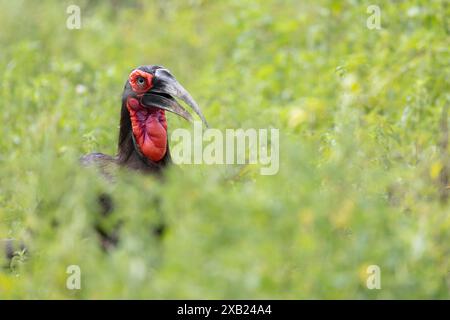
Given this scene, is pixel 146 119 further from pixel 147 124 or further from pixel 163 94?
pixel 163 94

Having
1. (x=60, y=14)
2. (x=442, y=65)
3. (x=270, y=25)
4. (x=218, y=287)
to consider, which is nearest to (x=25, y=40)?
(x=60, y=14)

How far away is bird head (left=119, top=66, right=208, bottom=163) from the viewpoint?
5.59 m

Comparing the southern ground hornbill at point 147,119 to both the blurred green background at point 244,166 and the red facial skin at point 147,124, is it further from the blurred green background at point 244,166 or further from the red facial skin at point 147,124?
the blurred green background at point 244,166

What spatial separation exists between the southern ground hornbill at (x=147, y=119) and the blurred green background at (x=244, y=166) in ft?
0.79

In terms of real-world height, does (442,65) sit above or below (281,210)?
above

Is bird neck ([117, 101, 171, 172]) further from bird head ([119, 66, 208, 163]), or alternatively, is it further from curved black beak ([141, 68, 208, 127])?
curved black beak ([141, 68, 208, 127])

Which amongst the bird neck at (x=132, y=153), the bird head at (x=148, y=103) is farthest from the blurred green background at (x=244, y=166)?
the bird head at (x=148, y=103)

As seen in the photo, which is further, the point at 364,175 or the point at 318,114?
the point at 318,114

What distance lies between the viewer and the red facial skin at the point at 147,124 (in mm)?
5508

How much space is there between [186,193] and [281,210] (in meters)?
0.32

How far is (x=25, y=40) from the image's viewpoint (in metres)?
9.55

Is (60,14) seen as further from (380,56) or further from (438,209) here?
(438,209)

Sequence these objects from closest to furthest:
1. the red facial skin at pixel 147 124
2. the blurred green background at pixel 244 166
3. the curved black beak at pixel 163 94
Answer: the blurred green background at pixel 244 166
the red facial skin at pixel 147 124
the curved black beak at pixel 163 94
